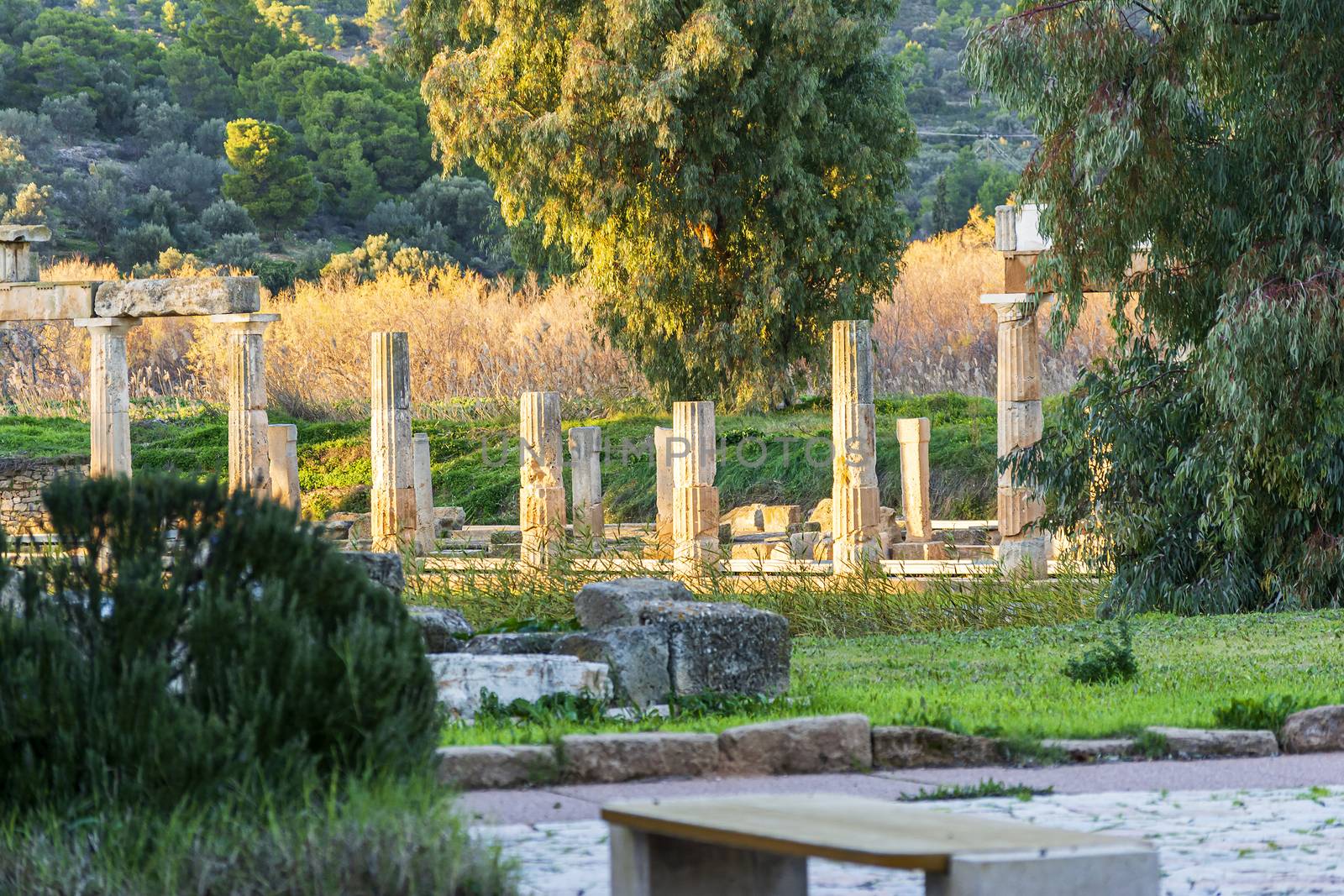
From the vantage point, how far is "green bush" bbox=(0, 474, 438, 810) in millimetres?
5727

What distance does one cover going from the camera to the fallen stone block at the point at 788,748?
27.4 feet

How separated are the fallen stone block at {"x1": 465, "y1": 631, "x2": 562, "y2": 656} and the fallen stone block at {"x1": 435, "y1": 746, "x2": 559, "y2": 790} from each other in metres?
2.54

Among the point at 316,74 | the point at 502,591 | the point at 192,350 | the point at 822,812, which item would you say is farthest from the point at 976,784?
the point at 316,74

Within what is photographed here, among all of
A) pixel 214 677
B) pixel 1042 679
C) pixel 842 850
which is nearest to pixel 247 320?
pixel 1042 679

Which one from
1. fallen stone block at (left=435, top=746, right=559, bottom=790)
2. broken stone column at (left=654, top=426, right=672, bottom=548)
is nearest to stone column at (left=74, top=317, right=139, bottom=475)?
Result: broken stone column at (left=654, top=426, right=672, bottom=548)

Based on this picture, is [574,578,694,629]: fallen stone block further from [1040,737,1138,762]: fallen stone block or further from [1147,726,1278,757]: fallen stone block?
[1147,726,1278,757]: fallen stone block

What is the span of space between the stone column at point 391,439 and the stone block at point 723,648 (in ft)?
47.2

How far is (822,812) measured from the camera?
16.8ft

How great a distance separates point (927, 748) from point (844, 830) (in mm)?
3979

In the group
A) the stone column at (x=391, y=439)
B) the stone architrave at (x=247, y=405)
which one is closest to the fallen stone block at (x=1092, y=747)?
the stone column at (x=391, y=439)

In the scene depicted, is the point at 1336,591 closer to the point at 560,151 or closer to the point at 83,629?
the point at 83,629

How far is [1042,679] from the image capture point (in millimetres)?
11273

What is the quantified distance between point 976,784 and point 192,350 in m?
40.5

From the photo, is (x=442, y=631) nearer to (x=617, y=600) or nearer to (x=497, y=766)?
(x=617, y=600)
